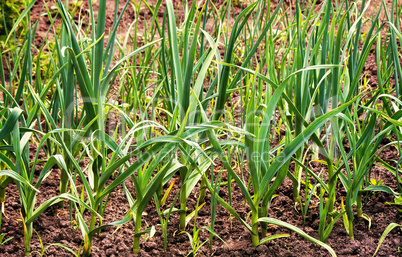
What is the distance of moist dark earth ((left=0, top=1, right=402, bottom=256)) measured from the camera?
134 cm

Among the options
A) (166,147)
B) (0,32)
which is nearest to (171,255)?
(166,147)

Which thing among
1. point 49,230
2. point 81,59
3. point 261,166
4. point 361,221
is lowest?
point 49,230

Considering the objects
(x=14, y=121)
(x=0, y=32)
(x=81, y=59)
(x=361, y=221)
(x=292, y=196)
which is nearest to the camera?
(x=14, y=121)

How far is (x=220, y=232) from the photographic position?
1.43 m

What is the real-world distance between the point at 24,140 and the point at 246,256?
0.76 meters

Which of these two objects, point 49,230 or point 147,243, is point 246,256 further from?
point 49,230

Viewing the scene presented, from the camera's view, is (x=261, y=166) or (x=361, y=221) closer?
(x=261, y=166)

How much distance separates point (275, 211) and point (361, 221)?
0.29 m

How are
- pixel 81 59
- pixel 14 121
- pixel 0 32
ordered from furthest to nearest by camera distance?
pixel 0 32 < pixel 81 59 < pixel 14 121

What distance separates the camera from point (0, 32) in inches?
107

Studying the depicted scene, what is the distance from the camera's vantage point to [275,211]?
5.00 feet

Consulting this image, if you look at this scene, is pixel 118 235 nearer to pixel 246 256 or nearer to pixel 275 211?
pixel 246 256

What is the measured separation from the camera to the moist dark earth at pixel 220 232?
134 centimetres

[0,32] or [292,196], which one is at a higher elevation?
[0,32]
